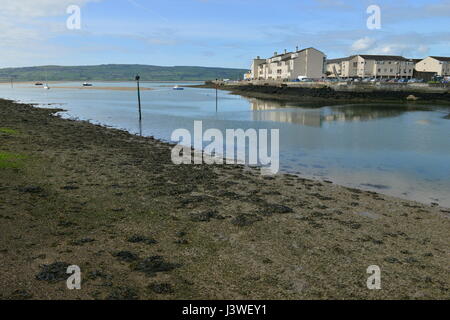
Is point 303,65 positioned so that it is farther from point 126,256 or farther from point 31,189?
point 126,256

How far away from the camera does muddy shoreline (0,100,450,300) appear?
7.16m

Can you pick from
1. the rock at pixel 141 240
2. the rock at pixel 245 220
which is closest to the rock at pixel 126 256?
the rock at pixel 141 240

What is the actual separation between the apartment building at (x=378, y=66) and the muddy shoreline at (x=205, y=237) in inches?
4307

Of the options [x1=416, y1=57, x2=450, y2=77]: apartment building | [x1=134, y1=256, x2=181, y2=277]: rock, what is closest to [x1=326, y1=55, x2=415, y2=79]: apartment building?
[x1=416, y1=57, x2=450, y2=77]: apartment building

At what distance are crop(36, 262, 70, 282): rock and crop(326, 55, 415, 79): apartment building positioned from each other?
11907 centimetres

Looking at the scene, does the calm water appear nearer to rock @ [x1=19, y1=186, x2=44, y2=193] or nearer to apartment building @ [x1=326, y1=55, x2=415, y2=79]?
rock @ [x1=19, y1=186, x2=44, y2=193]

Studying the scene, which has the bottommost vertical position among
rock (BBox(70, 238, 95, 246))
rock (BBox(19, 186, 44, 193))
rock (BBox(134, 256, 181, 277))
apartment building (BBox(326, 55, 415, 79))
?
rock (BBox(134, 256, 181, 277))

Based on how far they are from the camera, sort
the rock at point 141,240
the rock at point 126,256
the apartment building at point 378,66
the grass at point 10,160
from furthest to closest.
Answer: the apartment building at point 378,66, the grass at point 10,160, the rock at point 141,240, the rock at point 126,256

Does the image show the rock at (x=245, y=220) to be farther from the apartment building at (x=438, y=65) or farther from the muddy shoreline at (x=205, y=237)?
the apartment building at (x=438, y=65)

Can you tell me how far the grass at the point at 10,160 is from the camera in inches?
589

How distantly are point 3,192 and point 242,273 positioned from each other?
28.3 feet

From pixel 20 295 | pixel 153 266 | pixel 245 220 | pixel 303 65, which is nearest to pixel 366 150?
pixel 245 220
